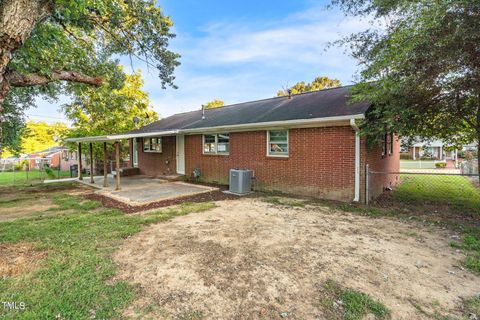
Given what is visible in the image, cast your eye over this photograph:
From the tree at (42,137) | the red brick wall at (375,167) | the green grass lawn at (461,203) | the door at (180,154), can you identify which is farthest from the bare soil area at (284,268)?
the tree at (42,137)

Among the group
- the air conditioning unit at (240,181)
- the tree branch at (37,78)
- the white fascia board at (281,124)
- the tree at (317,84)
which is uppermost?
the tree at (317,84)

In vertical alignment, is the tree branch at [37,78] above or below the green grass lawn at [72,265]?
above

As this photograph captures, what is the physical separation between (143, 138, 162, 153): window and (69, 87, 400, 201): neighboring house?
1861mm

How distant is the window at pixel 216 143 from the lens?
36.3ft

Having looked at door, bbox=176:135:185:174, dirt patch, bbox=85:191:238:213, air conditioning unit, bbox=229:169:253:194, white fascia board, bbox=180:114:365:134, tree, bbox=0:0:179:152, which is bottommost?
dirt patch, bbox=85:191:238:213

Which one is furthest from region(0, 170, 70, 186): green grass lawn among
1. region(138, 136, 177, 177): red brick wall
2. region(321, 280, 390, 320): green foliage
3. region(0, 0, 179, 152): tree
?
region(321, 280, 390, 320): green foliage

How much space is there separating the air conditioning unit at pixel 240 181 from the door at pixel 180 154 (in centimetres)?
483

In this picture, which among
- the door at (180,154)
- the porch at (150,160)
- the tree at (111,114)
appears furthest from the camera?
the tree at (111,114)

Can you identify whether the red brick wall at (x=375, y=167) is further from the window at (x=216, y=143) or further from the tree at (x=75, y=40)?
the tree at (x=75, y=40)

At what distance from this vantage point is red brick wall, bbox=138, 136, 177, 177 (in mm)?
13664

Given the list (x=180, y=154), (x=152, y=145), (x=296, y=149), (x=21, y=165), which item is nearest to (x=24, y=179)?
(x=152, y=145)

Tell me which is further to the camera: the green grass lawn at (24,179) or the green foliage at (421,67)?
the green grass lawn at (24,179)

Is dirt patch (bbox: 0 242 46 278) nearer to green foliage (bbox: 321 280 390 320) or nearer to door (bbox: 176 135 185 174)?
green foliage (bbox: 321 280 390 320)

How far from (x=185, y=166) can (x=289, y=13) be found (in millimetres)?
9129
